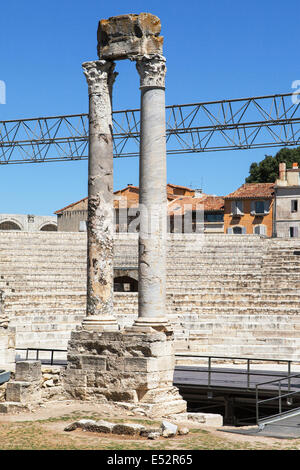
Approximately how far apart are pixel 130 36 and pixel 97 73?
107 centimetres

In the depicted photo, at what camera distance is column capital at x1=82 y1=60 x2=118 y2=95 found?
1566cm

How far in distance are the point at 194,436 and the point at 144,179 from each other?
5472 mm

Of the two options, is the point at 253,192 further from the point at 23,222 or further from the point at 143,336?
the point at 143,336

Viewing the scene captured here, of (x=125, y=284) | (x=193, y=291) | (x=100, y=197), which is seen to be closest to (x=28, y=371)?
(x=100, y=197)

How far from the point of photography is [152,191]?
49.0 feet

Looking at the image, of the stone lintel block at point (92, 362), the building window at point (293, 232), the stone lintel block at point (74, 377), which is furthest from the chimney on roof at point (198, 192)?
the stone lintel block at point (92, 362)

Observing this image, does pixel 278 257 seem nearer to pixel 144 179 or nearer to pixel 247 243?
pixel 247 243

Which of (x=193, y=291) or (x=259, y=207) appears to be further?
(x=259, y=207)

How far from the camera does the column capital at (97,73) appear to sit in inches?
616

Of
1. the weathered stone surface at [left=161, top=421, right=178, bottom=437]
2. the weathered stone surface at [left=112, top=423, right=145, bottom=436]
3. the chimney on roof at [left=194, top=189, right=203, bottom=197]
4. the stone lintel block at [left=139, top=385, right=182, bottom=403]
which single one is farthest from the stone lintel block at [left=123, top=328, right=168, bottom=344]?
the chimney on roof at [left=194, top=189, right=203, bottom=197]

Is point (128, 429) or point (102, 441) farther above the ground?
point (128, 429)

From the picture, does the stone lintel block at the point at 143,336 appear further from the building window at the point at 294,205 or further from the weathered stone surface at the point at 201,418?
the building window at the point at 294,205

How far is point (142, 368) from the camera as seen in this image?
1416cm

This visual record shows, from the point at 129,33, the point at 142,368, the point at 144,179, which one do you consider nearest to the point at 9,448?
the point at 142,368
